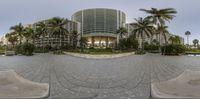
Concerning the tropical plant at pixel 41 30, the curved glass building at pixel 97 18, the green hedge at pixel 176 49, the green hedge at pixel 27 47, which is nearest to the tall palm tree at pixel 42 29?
the tropical plant at pixel 41 30

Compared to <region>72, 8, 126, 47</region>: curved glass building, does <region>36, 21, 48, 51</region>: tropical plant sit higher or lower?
lower

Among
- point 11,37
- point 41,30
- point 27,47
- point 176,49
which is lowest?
point 176,49

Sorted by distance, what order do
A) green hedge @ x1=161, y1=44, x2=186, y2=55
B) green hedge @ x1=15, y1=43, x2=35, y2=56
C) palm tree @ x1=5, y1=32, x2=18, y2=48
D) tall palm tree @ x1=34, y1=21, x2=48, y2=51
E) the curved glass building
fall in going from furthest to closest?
green hedge @ x1=161, y1=44, x2=186, y2=55, the curved glass building, green hedge @ x1=15, y1=43, x2=35, y2=56, tall palm tree @ x1=34, y1=21, x2=48, y2=51, palm tree @ x1=5, y1=32, x2=18, y2=48

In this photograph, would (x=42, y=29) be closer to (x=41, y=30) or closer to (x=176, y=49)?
(x=41, y=30)

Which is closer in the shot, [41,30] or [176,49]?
[41,30]

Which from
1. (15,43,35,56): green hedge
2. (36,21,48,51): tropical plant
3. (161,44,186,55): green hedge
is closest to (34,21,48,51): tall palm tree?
(36,21,48,51): tropical plant

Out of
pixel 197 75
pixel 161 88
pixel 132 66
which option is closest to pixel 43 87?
pixel 161 88

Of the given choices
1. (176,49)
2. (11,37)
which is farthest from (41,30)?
(176,49)

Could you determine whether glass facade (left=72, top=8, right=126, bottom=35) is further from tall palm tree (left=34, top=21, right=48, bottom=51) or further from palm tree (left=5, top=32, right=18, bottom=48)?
palm tree (left=5, top=32, right=18, bottom=48)

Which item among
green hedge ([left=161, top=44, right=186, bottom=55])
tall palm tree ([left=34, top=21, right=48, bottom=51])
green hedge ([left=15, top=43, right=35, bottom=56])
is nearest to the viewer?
tall palm tree ([left=34, top=21, right=48, bottom=51])

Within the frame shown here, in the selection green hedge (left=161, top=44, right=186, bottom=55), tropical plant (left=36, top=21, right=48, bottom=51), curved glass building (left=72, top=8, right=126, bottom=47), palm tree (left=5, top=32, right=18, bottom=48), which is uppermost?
curved glass building (left=72, top=8, right=126, bottom=47)

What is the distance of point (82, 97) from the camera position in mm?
3807

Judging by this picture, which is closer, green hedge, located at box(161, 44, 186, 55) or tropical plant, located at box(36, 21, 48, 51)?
tropical plant, located at box(36, 21, 48, 51)

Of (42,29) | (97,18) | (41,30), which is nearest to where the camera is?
(41,30)
